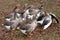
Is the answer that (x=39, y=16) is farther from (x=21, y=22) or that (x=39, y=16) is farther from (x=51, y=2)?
(x=51, y=2)

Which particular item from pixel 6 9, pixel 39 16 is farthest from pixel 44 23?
pixel 6 9

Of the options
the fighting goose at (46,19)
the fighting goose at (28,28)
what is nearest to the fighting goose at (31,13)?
the fighting goose at (46,19)

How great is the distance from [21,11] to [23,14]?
21.2 inches

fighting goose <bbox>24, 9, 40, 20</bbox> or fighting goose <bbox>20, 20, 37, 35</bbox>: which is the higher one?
fighting goose <bbox>20, 20, 37, 35</bbox>

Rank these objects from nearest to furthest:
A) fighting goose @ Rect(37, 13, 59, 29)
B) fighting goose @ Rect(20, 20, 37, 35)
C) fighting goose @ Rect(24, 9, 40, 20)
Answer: fighting goose @ Rect(20, 20, 37, 35) < fighting goose @ Rect(37, 13, 59, 29) < fighting goose @ Rect(24, 9, 40, 20)

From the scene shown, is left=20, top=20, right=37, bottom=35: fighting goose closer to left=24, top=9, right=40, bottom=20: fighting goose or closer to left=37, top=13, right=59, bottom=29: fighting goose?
left=37, top=13, right=59, bottom=29: fighting goose

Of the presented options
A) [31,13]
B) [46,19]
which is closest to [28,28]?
[46,19]

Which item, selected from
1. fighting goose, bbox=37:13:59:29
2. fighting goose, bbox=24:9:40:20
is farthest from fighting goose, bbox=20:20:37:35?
fighting goose, bbox=24:9:40:20

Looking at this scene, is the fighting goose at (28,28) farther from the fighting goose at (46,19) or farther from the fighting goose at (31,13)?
the fighting goose at (31,13)

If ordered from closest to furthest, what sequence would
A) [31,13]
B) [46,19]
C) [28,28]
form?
1. [28,28]
2. [46,19]
3. [31,13]

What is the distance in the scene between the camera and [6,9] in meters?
12.2

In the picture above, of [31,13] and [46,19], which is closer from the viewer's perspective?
[46,19]

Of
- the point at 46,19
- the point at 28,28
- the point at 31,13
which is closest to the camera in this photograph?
the point at 28,28

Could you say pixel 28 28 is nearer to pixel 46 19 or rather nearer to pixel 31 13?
pixel 46 19
